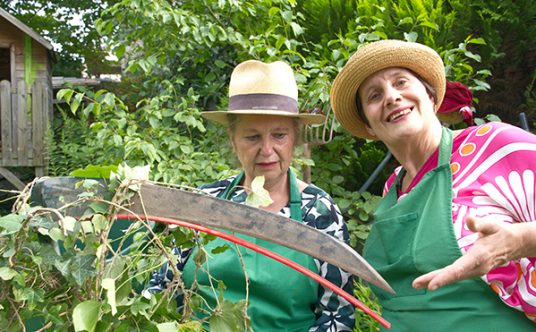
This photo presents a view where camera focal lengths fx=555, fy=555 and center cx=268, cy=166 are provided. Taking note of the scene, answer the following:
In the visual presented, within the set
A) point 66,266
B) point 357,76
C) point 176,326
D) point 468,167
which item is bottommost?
point 176,326

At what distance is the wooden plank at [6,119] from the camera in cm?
720

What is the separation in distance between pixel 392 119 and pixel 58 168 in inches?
162

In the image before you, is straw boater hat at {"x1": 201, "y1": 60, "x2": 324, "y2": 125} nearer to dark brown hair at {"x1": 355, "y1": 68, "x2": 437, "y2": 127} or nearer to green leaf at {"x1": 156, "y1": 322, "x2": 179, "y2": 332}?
dark brown hair at {"x1": 355, "y1": 68, "x2": 437, "y2": 127}

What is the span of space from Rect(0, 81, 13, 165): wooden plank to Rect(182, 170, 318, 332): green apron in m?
6.13

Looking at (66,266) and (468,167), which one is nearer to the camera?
(66,266)

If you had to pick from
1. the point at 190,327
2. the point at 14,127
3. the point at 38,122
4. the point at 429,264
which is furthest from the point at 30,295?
the point at 14,127

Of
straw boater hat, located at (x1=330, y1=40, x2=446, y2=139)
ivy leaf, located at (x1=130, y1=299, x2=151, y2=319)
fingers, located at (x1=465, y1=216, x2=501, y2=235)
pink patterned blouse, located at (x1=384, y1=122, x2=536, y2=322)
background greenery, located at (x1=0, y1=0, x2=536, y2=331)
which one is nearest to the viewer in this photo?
ivy leaf, located at (x1=130, y1=299, x2=151, y2=319)

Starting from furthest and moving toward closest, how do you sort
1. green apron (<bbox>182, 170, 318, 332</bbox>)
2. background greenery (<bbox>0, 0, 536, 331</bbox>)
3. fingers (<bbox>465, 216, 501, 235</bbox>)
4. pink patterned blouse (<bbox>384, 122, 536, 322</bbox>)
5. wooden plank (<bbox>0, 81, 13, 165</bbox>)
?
1. wooden plank (<bbox>0, 81, 13, 165</bbox>)
2. background greenery (<bbox>0, 0, 536, 331</bbox>)
3. green apron (<bbox>182, 170, 318, 332</bbox>)
4. pink patterned blouse (<bbox>384, 122, 536, 322</bbox>)
5. fingers (<bbox>465, 216, 501, 235</bbox>)

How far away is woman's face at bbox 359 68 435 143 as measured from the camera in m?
1.70

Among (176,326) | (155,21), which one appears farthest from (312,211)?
(155,21)

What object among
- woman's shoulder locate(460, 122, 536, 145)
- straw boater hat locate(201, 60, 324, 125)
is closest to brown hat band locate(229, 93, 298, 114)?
straw boater hat locate(201, 60, 324, 125)

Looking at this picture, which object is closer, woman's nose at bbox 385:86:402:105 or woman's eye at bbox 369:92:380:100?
woman's nose at bbox 385:86:402:105

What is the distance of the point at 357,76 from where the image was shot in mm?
1821

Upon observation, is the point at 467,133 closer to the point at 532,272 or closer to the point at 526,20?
the point at 532,272
